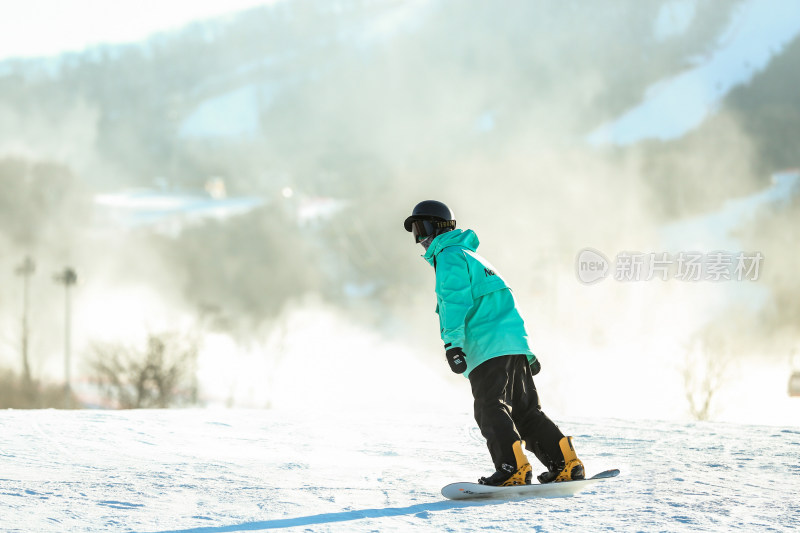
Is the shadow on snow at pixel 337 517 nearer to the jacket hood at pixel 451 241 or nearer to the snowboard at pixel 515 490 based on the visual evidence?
the snowboard at pixel 515 490

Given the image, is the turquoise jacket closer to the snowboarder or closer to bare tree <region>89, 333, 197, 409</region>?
the snowboarder

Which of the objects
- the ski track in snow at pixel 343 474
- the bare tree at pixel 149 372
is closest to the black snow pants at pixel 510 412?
the ski track in snow at pixel 343 474

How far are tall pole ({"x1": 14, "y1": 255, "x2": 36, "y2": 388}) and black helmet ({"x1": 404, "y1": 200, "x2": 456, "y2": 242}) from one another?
68.4 metres

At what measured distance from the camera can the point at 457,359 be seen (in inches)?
143

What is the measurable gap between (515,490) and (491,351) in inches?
24.0

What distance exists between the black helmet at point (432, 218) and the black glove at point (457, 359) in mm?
618

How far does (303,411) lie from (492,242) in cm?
8612

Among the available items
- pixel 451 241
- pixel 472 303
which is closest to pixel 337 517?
pixel 472 303

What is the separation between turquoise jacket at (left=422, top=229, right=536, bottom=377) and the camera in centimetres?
373

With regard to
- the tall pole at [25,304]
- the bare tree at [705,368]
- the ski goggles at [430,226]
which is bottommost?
the bare tree at [705,368]

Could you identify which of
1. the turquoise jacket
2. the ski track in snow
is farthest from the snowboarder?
the ski track in snow

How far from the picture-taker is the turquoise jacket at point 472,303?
373 centimetres

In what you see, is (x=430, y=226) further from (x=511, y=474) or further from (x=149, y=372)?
Result: (x=149, y=372)

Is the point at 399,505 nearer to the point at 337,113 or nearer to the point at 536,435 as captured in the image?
the point at 536,435
